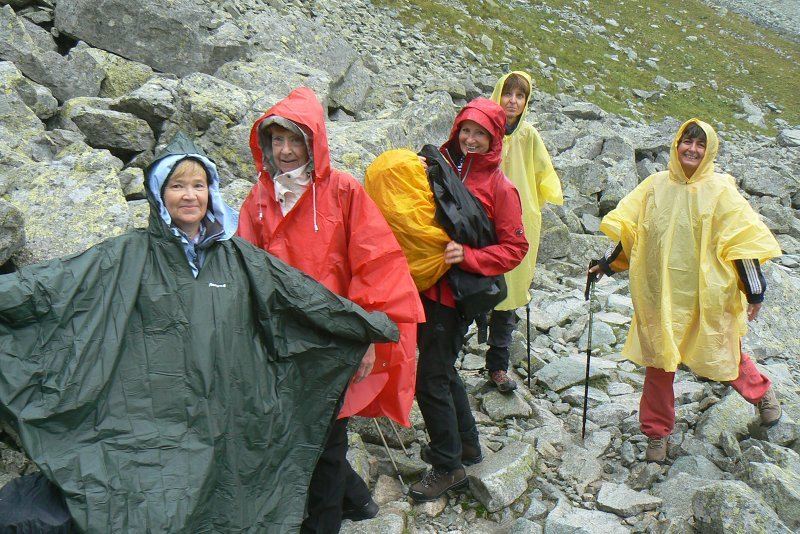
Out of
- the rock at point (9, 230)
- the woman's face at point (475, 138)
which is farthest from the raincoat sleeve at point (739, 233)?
the rock at point (9, 230)

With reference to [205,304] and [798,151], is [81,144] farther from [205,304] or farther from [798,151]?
[798,151]

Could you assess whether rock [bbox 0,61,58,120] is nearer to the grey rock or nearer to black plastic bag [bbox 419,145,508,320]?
the grey rock

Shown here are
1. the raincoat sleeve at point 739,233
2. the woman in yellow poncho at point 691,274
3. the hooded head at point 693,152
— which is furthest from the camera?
the hooded head at point 693,152

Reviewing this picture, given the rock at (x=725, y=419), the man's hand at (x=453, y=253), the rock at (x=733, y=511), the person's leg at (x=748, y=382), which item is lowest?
the rock at (x=725, y=419)

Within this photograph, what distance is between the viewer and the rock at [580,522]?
514 centimetres

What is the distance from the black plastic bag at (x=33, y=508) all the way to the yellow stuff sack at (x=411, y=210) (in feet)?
8.65

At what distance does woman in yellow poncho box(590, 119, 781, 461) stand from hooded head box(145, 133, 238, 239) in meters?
3.68

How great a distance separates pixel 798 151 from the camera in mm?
23125

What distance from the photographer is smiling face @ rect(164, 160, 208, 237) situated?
12.7 feet

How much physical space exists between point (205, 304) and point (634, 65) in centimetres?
3729

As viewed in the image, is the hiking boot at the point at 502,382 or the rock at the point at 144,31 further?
the rock at the point at 144,31

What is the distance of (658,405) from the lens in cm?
631

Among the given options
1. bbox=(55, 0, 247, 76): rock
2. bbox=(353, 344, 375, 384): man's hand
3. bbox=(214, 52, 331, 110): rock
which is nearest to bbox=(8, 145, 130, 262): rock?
bbox=(353, 344, 375, 384): man's hand

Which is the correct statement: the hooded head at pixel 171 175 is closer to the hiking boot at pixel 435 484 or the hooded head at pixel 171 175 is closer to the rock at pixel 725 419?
the hiking boot at pixel 435 484
